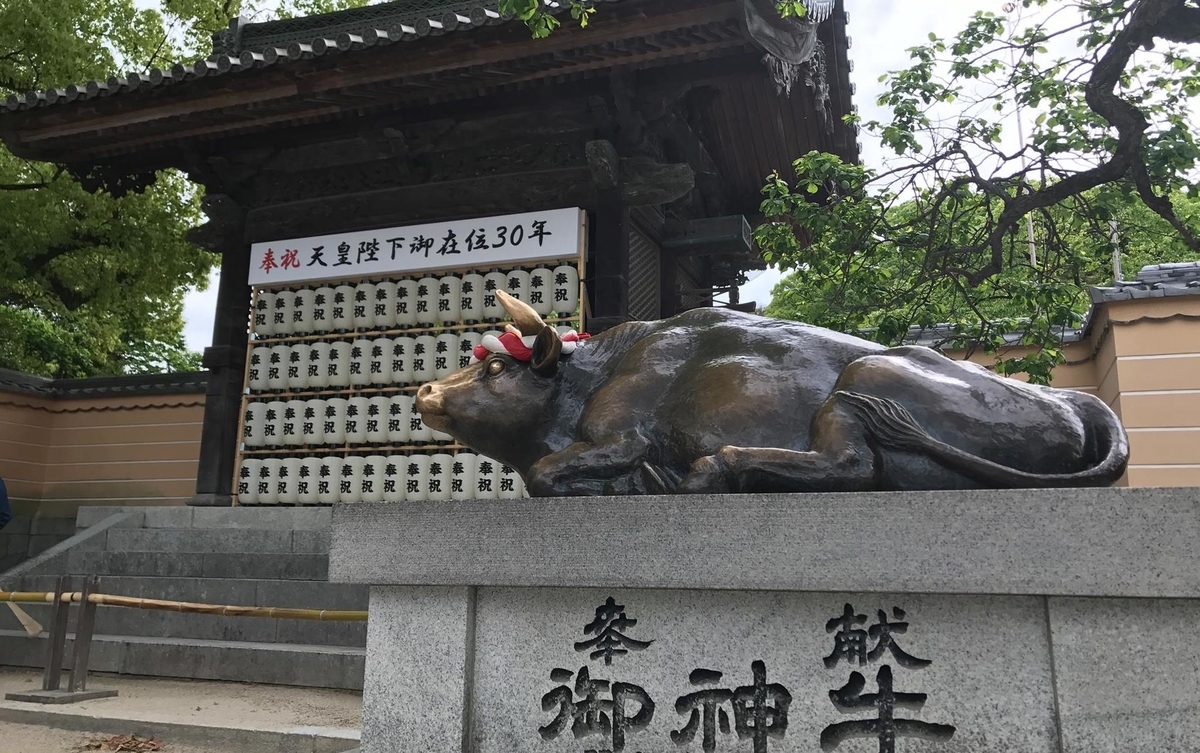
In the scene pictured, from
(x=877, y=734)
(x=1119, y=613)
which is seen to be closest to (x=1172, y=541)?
(x=1119, y=613)

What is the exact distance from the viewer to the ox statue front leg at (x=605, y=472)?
293 cm

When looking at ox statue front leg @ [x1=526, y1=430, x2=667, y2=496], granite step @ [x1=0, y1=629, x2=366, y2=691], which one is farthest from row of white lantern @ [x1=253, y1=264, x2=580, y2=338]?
ox statue front leg @ [x1=526, y1=430, x2=667, y2=496]

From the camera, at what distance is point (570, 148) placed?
8.85 m

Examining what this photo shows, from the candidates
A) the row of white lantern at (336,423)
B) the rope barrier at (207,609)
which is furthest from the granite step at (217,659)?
the row of white lantern at (336,423)

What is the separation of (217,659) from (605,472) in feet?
16.3

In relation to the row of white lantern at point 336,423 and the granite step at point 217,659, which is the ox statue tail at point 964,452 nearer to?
the granite step at point 217,659

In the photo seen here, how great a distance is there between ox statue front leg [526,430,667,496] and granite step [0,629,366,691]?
378 centimetres

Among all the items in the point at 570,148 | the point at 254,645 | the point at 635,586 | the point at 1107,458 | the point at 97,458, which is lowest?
the point at 254,645

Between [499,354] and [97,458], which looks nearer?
[499,354]

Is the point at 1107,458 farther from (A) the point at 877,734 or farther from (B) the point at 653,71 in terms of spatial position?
(B) the point at 653,71

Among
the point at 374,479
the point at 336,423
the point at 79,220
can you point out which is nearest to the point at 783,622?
the point at 374,479

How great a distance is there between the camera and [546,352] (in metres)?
3.32

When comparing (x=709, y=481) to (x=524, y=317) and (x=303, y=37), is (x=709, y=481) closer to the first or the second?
(x=524, y=317)

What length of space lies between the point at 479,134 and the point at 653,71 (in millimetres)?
2070
